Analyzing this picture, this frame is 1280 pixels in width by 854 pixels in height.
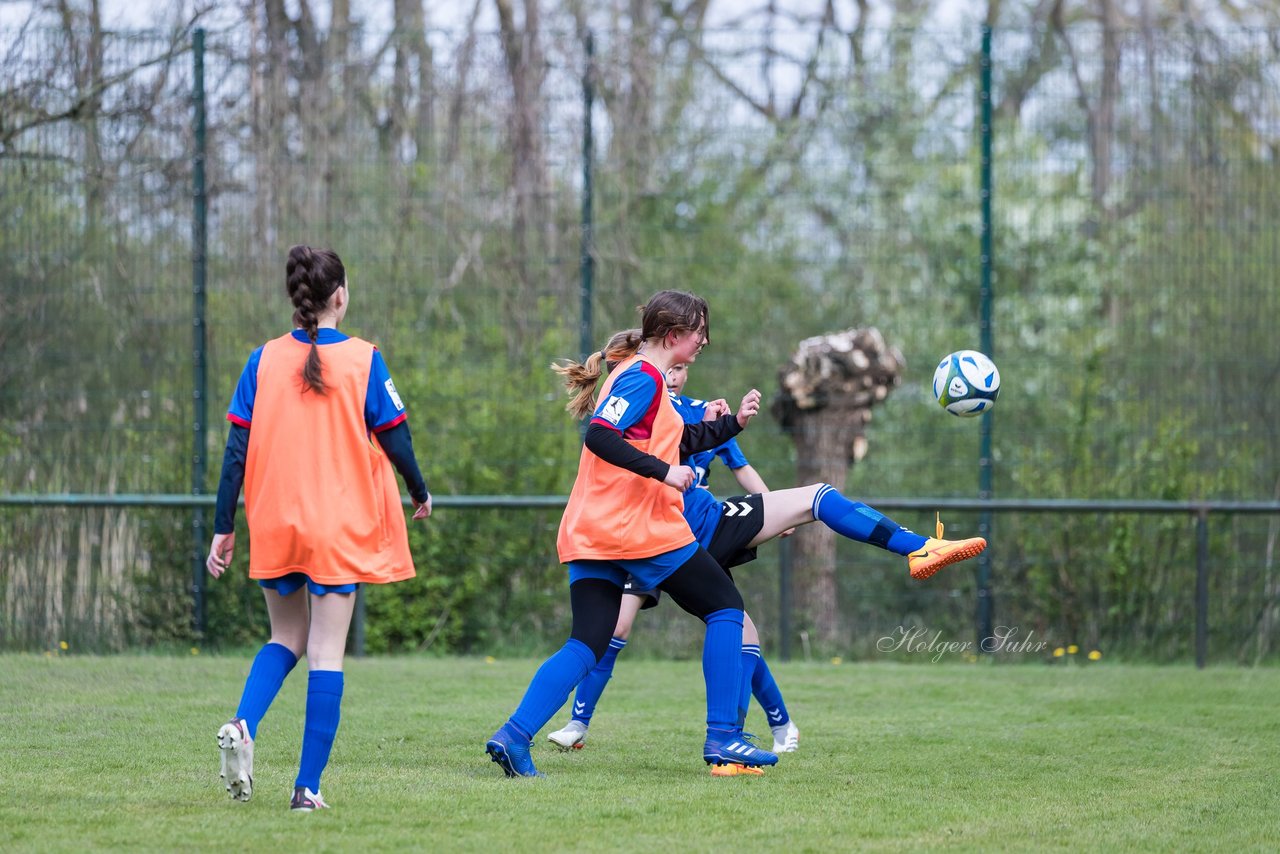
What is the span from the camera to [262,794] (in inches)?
193

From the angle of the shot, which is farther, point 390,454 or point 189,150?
point 189,150

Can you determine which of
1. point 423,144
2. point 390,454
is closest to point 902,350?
point 423,144

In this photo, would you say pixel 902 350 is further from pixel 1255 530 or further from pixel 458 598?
pixel 458 598

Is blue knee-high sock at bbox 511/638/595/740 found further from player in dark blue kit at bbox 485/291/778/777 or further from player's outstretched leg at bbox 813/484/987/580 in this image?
player's outstretched leg at bbox 813/484/987/580

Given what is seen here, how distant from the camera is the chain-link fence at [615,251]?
33.7 ft

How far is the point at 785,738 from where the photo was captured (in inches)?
238

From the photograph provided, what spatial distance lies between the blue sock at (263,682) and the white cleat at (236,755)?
0.07 m

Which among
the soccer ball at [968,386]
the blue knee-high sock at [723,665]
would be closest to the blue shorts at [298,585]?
the blue knee-high sock at [723,665]

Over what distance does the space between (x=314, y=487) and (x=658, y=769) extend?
178cm

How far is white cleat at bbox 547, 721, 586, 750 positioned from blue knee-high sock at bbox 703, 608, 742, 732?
29.6 inches

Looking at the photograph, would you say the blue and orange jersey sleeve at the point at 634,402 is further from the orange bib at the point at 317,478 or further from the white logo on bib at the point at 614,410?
the orange bib at the point at 317,478

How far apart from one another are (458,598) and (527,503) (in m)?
1.01

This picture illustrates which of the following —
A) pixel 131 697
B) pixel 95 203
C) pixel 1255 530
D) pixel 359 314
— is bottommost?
pixel 131 697

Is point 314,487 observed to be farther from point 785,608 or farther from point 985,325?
point 985,325
